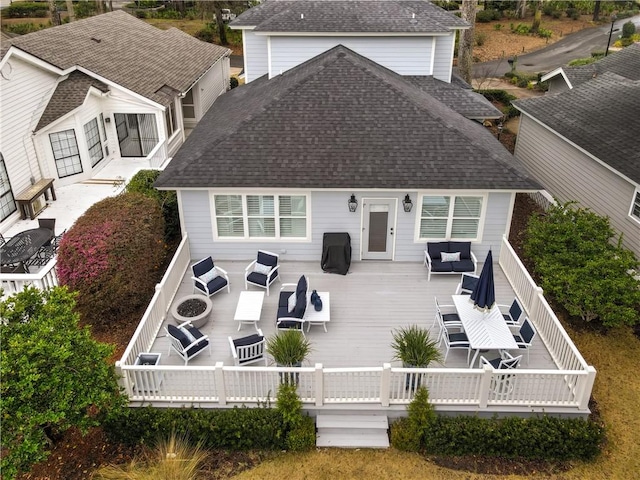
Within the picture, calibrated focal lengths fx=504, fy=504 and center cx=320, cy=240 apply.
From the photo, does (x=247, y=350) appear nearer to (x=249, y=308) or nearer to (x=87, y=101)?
(x=249, y=308)

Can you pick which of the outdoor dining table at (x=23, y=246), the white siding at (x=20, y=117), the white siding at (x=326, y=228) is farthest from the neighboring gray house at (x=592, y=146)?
the white siding at (x=20, y=117)

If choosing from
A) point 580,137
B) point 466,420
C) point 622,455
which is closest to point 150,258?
point 466,420

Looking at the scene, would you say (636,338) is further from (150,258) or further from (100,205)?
(100,205)

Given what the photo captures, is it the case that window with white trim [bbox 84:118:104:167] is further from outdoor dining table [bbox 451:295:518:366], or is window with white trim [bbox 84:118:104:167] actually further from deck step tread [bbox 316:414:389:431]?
outdoor dining table [bbox 451:295:518:366]

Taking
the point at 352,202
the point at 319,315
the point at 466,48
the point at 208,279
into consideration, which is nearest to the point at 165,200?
the point at 208,279

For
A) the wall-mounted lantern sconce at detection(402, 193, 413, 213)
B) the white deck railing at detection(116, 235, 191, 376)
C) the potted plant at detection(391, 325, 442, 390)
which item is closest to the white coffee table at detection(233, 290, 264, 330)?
the white deck railing at detection(116, 235, 191, 376)
